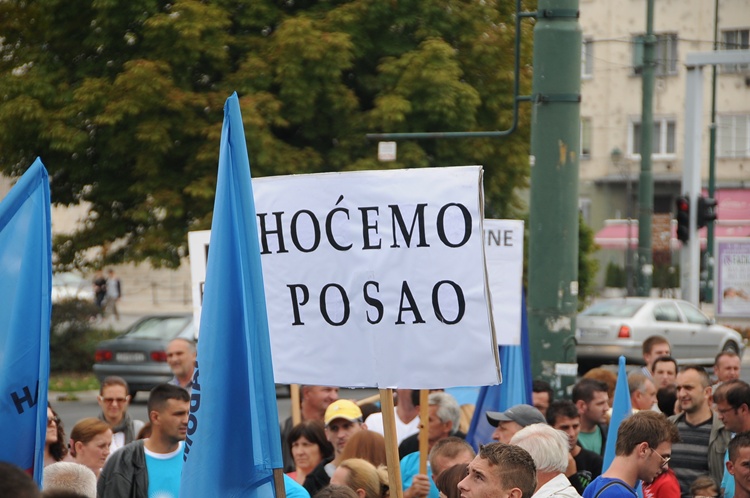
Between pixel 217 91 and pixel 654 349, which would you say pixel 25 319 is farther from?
pixel 217 91

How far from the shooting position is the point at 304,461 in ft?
24.2

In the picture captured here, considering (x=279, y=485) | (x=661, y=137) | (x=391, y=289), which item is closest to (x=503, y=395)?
(x=391, y=289)

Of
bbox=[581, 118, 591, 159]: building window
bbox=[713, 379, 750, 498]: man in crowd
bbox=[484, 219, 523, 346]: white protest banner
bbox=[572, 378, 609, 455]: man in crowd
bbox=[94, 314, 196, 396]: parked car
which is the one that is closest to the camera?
bbox=[713, 379, 750, 498]: man in crowd

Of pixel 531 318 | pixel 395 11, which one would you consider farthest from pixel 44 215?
pixel 395 11

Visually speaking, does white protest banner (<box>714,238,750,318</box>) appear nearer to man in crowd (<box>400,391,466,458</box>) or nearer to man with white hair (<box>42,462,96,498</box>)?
man in crowd (<box>400,391,466,458</box>)

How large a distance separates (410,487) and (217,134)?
947cm

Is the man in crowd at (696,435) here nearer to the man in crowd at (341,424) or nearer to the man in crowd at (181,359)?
the man in crowd at (341,424)

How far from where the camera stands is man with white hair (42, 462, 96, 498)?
5332mm

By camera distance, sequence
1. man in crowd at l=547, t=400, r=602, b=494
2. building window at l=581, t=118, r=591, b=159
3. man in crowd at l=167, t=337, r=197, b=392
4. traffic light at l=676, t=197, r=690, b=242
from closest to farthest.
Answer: man in crowd at l=547, t=400, r=602, b=494 → man in crowd at l=167, t=337, r=197, b=392 → traffic light at l=676, t=197, r=690, b=242 → building window at l=581, t=118, r=591, b=159

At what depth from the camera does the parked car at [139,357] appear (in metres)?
18.8

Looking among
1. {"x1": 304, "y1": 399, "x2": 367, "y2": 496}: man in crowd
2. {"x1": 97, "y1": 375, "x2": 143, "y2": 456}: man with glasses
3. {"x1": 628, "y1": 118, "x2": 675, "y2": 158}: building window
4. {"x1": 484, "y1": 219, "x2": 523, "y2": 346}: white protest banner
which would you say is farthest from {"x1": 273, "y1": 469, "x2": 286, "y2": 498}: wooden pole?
{"x1": 628, "y1": 118, "x2": 675, "y2": 158}: building window

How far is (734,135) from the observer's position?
4822 cm

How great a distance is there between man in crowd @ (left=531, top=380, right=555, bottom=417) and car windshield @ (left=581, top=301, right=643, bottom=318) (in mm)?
13604

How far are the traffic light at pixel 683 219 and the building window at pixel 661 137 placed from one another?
2937cm
